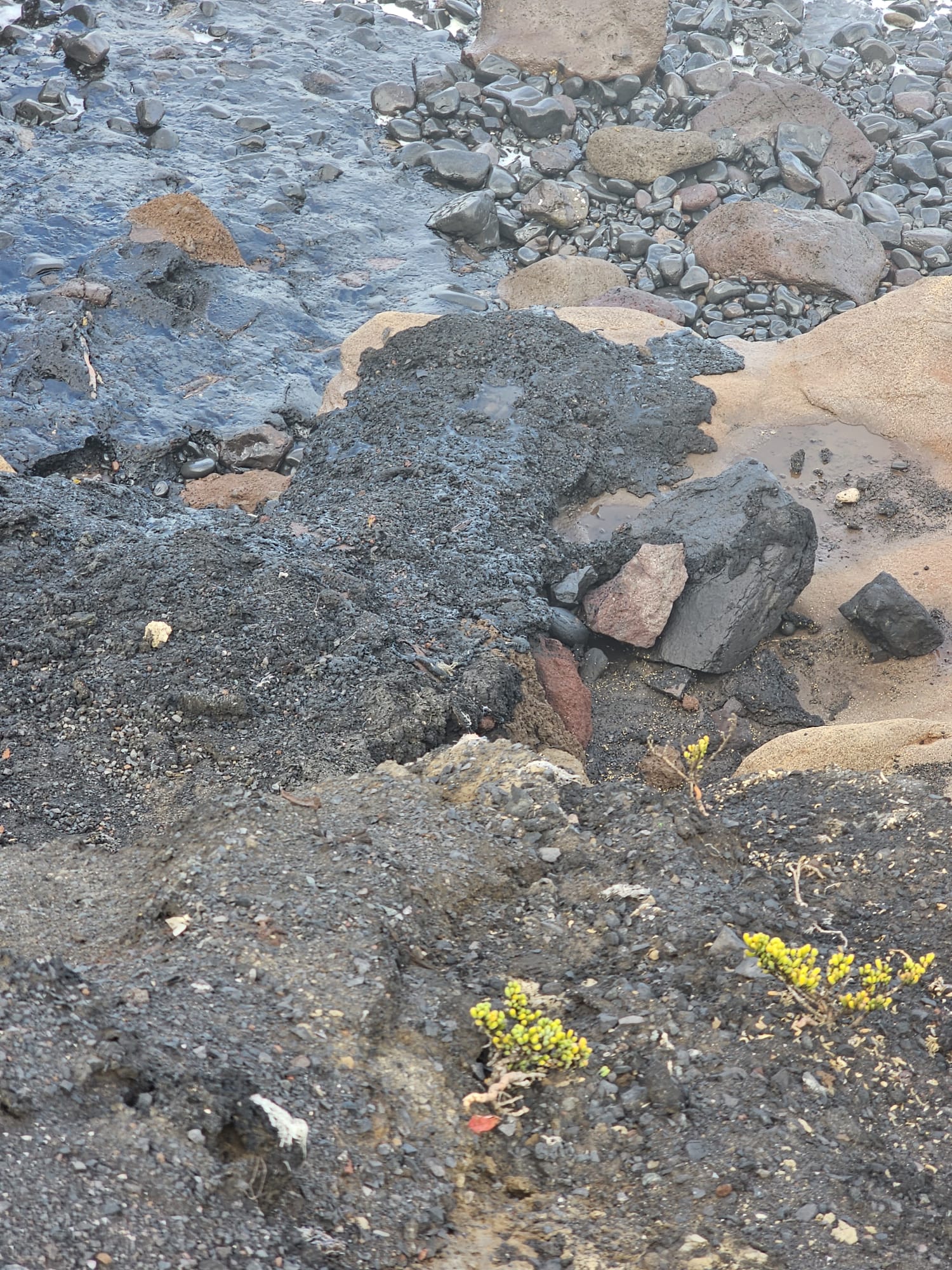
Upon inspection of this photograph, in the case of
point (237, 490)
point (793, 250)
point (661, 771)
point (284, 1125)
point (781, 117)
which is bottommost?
point (661, 771)

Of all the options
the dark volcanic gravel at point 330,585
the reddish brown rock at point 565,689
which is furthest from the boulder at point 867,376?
the reddish brown rock at point 565,689

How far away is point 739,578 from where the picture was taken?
659cm

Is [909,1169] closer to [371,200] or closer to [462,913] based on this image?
[462,913]

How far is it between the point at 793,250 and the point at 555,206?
251 cm

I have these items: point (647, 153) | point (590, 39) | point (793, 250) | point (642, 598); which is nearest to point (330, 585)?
point (642, 598)

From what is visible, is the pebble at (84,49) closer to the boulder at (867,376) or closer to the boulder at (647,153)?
the boulder at (647,153)

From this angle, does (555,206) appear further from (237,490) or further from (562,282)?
(237,490)

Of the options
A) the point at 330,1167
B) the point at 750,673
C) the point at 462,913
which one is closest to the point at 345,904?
the point at 462,913

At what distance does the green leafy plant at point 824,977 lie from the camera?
10.5 feet

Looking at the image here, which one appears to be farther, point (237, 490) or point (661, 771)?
point (237, 490)

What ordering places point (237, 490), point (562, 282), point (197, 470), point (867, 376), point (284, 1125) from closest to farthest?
point (284, 1125), point (237, 490), point (197, 470), point (867, 376), point (562, 282)

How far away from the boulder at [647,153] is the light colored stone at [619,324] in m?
3.34

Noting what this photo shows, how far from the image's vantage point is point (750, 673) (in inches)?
260

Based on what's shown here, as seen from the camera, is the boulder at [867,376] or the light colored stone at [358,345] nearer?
the boulder at [867,376]
